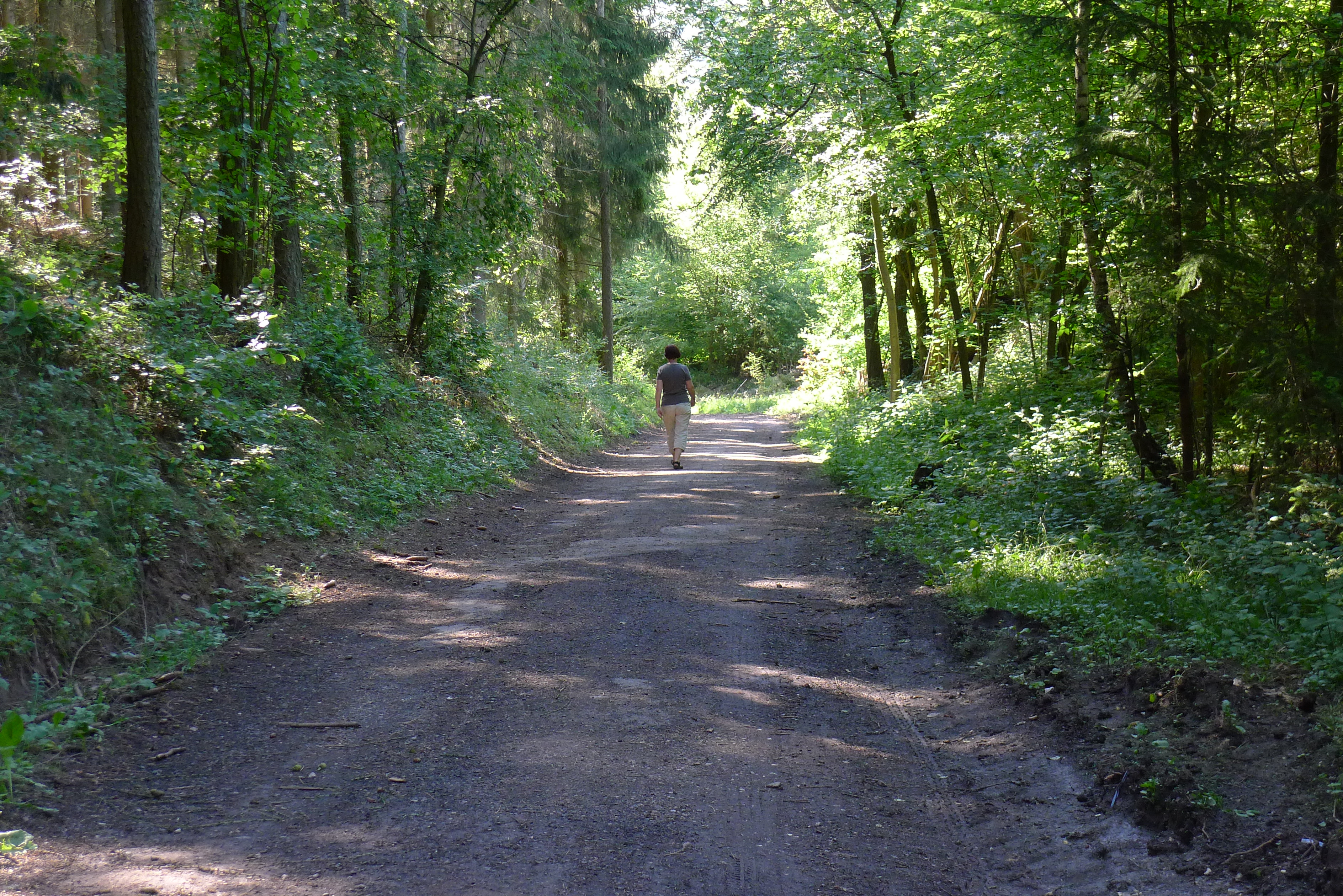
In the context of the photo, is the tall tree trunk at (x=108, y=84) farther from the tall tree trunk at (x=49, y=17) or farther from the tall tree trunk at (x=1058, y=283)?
the tall tree trunk at (x=1058, y=283)

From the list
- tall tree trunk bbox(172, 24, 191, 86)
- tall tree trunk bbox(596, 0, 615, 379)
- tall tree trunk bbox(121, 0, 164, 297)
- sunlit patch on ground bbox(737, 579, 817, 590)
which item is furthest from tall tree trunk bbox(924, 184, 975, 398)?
tall tree trunk bbox(172, 24, 191, 86)

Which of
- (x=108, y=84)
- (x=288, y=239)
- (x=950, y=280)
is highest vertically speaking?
(x=108, y=84)

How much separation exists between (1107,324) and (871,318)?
515 inches

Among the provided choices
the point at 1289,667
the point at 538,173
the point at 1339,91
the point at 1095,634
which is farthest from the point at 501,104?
the point at 1289,667

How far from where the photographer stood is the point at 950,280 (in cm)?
1656

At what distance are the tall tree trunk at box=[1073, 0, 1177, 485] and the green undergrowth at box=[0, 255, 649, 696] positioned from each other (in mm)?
7933

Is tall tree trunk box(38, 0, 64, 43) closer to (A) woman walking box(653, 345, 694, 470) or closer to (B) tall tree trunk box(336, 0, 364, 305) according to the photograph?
(B) tall tree trunk box(336, 0, 364, 305)

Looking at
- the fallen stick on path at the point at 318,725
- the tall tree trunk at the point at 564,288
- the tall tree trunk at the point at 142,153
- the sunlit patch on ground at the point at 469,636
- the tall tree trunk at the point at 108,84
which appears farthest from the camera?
the tall tree trunk at the point at 564,288

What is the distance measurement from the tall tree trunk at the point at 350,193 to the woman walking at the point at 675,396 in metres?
5.47

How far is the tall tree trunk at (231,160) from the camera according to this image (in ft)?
34.1

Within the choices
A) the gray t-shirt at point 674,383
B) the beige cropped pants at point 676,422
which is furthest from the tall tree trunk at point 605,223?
the beige cropped pants at point 676,422

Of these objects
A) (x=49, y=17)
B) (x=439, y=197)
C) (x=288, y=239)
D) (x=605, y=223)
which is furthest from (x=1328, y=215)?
(x=49, y=17)

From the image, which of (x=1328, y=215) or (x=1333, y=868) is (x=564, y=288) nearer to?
(x=1328, y=215)

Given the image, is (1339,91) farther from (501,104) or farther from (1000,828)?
(501,104)
